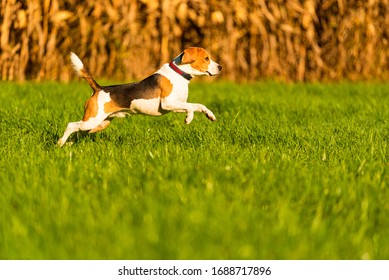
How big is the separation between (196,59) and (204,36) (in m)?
5.28

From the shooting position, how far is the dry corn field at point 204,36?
361 inches

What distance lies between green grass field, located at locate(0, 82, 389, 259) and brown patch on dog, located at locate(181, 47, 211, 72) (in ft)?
1.79

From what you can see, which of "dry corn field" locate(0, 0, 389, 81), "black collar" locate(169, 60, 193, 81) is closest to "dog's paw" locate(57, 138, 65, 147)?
"black collar" locate(169, 60, 193, 81)

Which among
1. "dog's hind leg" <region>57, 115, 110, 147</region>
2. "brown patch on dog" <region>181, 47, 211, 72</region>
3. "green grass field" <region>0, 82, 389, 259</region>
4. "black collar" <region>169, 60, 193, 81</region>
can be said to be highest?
"brown patch on dog" <region>181, 47, 211, 72</region>

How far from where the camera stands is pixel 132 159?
168 inches

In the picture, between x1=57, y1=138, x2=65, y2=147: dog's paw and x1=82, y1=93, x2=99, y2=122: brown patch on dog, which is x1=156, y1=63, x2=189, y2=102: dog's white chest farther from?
x1=57, y1=138, x2=65, y2=147: dog's paw

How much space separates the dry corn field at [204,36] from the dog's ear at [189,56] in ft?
14.5

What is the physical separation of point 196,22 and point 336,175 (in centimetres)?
629

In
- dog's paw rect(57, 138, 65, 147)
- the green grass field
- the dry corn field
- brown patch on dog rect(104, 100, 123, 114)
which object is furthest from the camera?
the dry corn field

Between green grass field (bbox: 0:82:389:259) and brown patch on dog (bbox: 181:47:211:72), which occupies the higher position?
brown patch on dog (bbox: 181:47:211:72)

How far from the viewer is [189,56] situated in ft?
15.8

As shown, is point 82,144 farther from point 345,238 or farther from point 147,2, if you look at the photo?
point 147,2

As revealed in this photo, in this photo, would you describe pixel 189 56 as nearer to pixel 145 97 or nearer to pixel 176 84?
pixel 176 84

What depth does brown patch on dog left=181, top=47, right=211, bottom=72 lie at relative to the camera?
4809 mm
